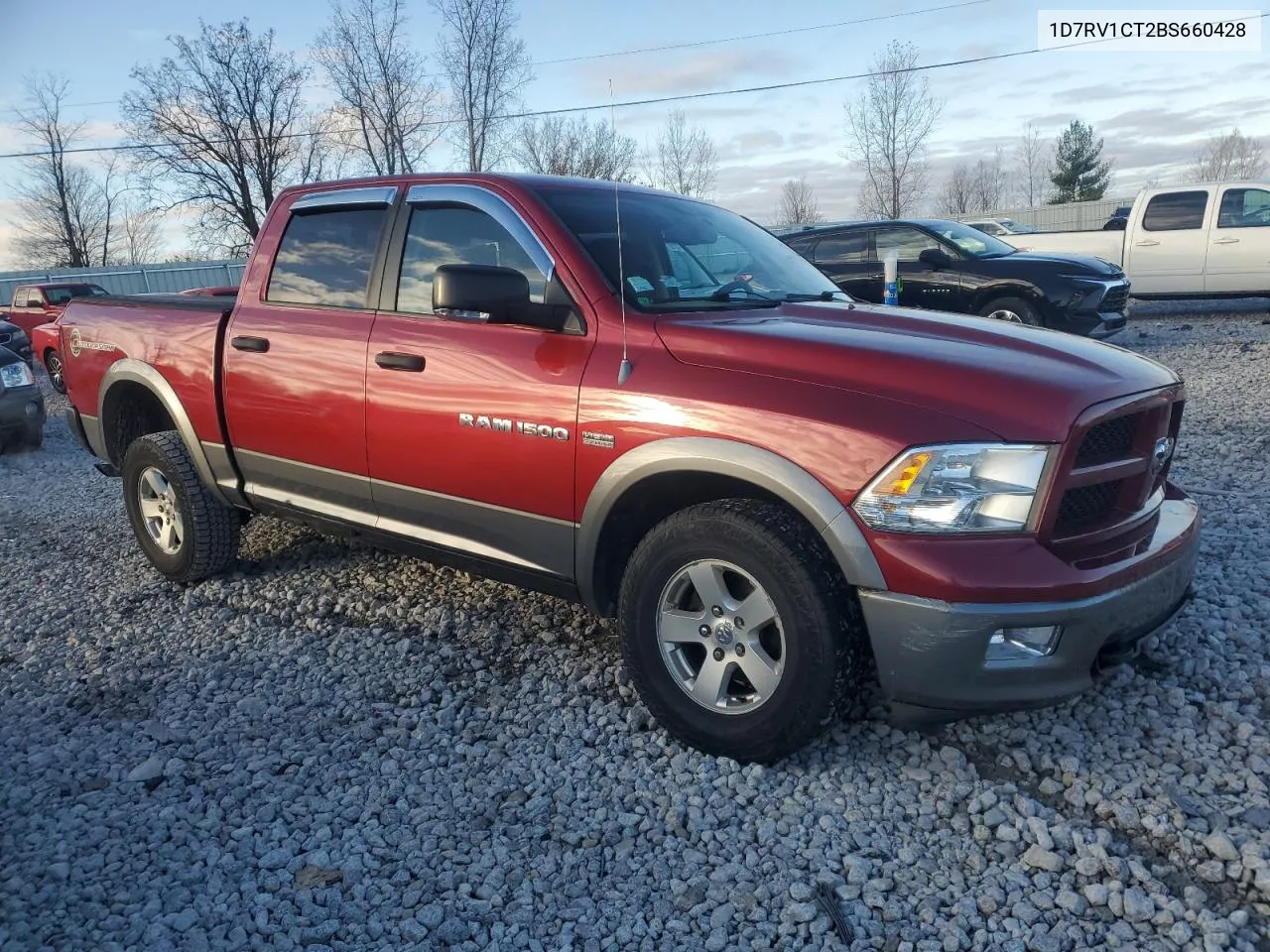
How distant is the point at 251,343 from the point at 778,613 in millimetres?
2800

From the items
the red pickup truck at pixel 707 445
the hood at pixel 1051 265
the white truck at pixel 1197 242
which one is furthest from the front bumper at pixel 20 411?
the white truck at pixel 1197 242

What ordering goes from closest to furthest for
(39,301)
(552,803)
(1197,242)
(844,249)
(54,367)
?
(552,803)
(844,249)
(54,367)
(1197,242)
(39,301)

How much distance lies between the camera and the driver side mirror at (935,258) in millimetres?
10766

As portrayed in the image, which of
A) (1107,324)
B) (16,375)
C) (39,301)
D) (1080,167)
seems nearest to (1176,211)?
(1107,324)

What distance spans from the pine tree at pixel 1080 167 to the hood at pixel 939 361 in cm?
5447

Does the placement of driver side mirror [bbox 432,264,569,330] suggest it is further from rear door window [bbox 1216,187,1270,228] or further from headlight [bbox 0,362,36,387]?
rear door window [bbox 1216,187,1270,228]

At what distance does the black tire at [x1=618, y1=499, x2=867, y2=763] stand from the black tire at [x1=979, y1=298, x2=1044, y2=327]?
8.74 metres

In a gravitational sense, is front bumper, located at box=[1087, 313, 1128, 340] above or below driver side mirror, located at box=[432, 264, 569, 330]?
below

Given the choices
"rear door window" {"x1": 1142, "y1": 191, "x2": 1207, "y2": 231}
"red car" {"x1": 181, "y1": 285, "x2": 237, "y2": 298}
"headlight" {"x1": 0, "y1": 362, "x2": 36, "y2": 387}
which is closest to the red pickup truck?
"red car" {"x1": 181, "y1": 285, "x2": 237, "y2": 298}

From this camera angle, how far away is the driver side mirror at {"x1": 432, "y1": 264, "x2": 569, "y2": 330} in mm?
3133

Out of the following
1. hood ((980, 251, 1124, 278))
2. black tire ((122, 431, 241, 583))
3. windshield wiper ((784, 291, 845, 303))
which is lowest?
black tire ((122, 431, 241, 583))

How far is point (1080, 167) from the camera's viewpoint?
51.4 metres

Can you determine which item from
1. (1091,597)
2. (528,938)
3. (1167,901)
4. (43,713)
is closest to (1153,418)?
(1091,597)

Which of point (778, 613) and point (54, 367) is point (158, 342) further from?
point (54, 367)
